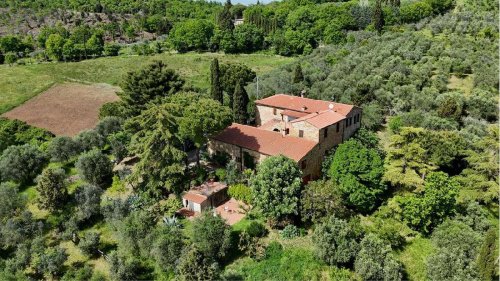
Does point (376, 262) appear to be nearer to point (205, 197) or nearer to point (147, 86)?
point (205, 197)

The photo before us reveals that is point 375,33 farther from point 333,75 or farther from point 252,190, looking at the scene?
point 252,190

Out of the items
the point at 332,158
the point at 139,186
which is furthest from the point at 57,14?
the point at 332,158

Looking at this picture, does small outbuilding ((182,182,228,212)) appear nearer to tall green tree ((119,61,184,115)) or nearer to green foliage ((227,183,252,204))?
green foliage ((227,183,252,204))

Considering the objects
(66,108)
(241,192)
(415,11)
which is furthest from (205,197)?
(415,11)

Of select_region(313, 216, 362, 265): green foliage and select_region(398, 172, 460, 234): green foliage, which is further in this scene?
select_region(398, 172, 460, 234): green foliage

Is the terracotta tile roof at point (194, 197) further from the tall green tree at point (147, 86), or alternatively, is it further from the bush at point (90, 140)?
the bush at point (90, 140)

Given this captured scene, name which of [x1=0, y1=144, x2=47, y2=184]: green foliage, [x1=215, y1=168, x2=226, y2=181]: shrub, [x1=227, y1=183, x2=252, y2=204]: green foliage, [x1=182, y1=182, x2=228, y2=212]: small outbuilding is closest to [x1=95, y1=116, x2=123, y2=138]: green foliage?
[x1=0, y1=144, x2=47, y2=184]: green foliage
